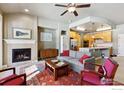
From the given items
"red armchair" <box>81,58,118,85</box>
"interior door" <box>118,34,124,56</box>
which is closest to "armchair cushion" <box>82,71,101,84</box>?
"red armchair" <box>81,58,118,85</box>

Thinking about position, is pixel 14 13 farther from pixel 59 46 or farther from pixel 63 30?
pixel 59 46

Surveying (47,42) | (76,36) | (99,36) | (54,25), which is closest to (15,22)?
(54,25)

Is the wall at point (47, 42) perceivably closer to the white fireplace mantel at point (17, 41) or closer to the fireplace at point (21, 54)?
the white fireplace mantel at point (17, 41)

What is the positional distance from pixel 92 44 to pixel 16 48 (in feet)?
14.3

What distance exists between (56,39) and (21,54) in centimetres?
211

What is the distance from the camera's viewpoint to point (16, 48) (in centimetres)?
462

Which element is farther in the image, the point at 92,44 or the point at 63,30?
the point at 92,44

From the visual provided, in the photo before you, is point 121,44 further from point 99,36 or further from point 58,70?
point 58,70

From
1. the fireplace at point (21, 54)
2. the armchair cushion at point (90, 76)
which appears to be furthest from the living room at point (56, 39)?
the armchair cushion at point (90, 76)

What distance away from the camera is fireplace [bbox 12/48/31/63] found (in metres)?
4.49

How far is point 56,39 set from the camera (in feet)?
20.6

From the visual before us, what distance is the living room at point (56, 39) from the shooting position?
3.27m

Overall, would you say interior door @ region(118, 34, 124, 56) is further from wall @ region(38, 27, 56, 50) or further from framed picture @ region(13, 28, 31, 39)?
framed picture @ region(13, 28, 31, 39)
